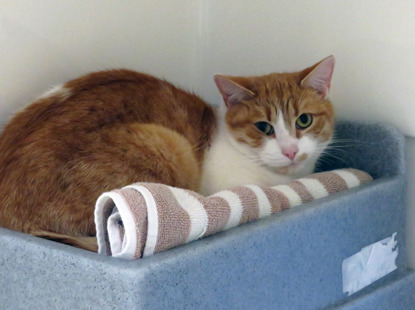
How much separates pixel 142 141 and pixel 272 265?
41cm

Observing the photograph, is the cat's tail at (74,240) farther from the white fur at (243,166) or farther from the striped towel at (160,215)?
the white fur at (243,166)

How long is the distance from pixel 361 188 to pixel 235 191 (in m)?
0.34

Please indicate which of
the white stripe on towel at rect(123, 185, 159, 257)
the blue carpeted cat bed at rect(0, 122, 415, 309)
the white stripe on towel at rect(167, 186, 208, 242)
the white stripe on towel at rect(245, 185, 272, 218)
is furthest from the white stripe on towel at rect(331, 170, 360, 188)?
the white stripe on towel at rect(123, 185, 159, 257)

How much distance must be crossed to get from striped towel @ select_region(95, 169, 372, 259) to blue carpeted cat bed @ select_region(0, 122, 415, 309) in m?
0.02

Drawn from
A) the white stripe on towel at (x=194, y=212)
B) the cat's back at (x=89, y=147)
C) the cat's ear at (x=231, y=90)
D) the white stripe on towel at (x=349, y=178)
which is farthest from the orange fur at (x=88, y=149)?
the white stripe on towel at (x=349, y=178)

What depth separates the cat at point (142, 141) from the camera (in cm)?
105

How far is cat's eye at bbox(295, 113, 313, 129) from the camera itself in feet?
4.42

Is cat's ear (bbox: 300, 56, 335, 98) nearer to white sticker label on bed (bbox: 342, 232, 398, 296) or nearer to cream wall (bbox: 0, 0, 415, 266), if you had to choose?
cream wall (bbox: 0, 0, 415, 266)

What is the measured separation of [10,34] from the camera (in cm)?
127

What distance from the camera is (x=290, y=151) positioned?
1.29 meters

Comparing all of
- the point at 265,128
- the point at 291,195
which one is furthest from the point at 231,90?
the point at 291,195

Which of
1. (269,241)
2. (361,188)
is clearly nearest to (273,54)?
(361,188)

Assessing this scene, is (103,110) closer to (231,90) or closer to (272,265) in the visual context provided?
(231,90)

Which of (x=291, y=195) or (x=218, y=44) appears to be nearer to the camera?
(x=291, y=195)
